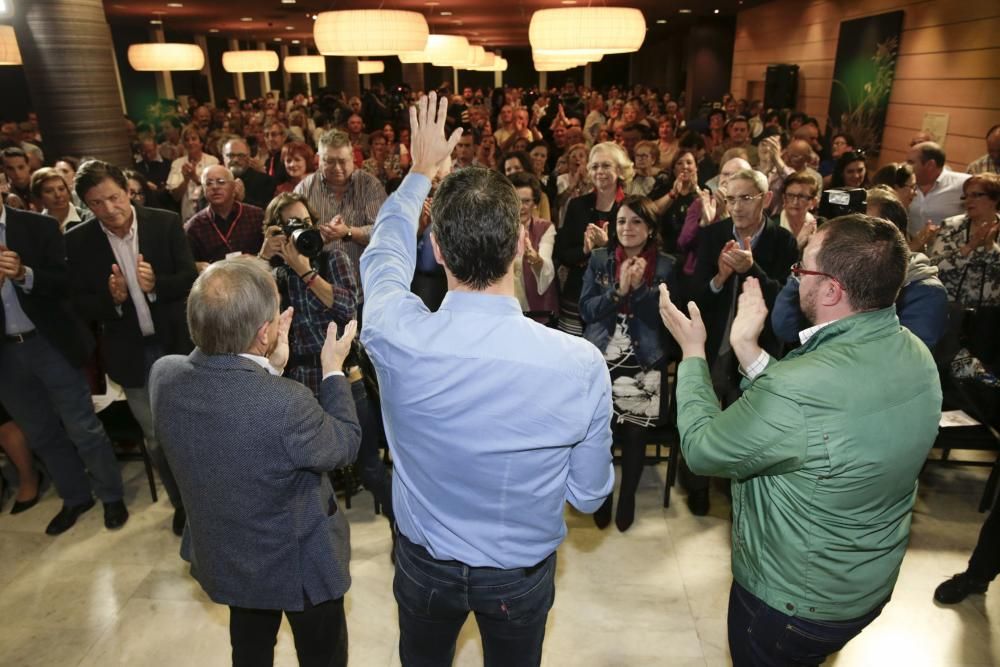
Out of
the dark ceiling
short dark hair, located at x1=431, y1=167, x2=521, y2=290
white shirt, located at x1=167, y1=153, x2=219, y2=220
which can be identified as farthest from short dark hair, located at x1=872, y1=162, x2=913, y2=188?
the dark ceiling

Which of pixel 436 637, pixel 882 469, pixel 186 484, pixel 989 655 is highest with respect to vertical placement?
pixel 882 469

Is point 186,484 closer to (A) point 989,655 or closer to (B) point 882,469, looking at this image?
(B) point 882,469

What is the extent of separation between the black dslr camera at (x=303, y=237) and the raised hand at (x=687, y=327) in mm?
1362

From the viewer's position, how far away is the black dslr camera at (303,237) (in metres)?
2.30

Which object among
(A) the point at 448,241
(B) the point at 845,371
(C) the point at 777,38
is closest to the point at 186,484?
(A) the point at 448,241

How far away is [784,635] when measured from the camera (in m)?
1.47

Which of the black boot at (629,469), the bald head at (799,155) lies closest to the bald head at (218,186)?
the black boot at (629,469)

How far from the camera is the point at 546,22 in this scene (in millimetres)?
4152

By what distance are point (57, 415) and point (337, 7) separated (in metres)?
9.98

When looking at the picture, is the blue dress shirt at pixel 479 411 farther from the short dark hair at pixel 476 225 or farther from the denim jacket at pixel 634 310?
the denim jacket at pixel 634 310

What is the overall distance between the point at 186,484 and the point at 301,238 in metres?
1.07

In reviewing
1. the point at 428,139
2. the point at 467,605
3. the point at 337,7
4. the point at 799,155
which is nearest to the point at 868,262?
the point at 428,139

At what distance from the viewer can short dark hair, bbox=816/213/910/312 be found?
1.31 metres

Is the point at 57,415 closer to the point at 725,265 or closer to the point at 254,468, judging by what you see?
the point at 254,468
